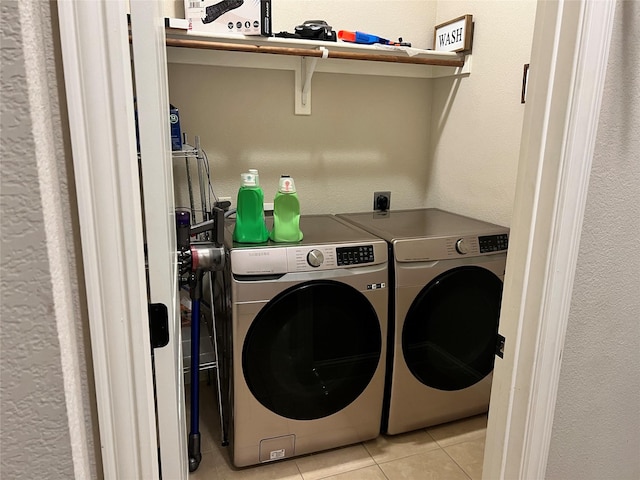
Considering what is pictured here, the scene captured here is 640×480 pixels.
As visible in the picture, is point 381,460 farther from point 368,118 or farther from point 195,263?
point 368,118

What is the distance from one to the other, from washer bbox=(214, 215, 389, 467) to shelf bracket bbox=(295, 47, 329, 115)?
688mm

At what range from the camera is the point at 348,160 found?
2459 mm

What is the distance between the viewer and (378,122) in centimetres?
248

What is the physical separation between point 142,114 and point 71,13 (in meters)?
0.18

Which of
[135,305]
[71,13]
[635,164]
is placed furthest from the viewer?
[635,164]

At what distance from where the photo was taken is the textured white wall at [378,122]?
2090mm

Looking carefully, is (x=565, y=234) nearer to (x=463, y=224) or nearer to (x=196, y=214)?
(x=463, y=224)

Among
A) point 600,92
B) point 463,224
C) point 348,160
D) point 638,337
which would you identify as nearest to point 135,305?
point 600,92

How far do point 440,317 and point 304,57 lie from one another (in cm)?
129

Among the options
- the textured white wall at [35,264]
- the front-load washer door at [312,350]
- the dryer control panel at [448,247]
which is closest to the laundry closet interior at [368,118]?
the dryer control panel at [448,247]

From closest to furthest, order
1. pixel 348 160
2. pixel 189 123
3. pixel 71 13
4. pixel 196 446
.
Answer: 1. pixel 71 13
2. pixel 196 446
3. pixel 189 123
4. pixel 348 160

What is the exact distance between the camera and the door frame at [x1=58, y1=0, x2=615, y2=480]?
565 millimetres

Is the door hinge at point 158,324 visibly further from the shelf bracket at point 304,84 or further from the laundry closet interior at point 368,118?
the shelf bracket at point 304,84

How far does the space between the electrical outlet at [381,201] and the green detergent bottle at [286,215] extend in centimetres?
82
